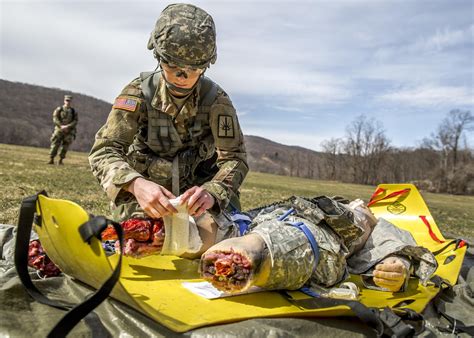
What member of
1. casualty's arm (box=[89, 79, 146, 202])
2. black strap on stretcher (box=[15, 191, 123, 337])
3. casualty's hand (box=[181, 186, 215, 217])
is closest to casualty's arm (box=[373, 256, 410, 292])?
casualty's hand (box=[181, 186, 215, 217])

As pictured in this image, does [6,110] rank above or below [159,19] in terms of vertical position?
above

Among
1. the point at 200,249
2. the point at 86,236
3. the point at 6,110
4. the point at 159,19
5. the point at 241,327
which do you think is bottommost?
the point at 241,327

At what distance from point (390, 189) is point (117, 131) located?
116 inches

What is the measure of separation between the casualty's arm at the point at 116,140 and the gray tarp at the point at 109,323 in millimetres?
664

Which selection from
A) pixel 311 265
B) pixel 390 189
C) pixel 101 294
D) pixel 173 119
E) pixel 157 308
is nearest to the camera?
pixel 101 294

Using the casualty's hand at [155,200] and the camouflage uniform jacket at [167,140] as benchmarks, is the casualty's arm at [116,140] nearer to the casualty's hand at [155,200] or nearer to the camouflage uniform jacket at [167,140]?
the camouflage uniform jacket at [167,140]

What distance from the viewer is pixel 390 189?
15.3ft

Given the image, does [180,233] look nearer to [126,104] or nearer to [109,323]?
[109,323]

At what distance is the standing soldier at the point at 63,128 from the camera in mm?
16078

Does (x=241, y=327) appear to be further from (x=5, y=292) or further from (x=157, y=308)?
(x=5, y=292)

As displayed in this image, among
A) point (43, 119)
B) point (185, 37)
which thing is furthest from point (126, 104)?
point (43, 119)

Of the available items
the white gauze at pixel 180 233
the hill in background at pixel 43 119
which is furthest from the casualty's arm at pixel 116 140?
the hill in background at pixel 43 119

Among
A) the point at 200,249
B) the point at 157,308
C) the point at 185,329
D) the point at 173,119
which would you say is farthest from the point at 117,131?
the point at 185,329

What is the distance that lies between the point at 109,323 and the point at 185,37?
1785 mm
